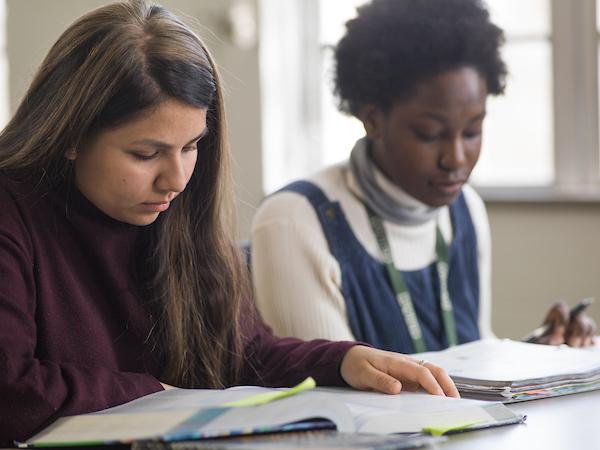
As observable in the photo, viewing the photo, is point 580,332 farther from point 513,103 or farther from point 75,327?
point 513,103

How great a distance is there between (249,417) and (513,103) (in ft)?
9.90

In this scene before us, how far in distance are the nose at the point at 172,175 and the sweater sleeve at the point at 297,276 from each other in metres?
0.76

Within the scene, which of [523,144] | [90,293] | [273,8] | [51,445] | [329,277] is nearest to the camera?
[51,445]

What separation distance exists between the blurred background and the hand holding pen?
1.49 m

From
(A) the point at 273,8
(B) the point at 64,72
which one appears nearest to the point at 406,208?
(B) the point at 64,72

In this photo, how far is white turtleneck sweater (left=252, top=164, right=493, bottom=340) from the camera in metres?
2.12

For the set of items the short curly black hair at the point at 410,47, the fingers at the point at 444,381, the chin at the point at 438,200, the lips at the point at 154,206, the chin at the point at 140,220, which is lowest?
the fingers at the point at 444,381

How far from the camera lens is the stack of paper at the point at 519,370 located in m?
1.49

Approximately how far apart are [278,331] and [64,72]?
0.90 m

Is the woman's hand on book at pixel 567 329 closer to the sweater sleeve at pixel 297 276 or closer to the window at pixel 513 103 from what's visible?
the sweater sleeve at pixel 297 276

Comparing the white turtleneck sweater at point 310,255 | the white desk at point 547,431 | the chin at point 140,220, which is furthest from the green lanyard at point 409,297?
the chin at point 140,220

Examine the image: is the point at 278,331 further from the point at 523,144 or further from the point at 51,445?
the point at 523,144

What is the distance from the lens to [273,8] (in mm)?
4461

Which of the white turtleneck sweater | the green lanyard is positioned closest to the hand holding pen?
the green lanyard
